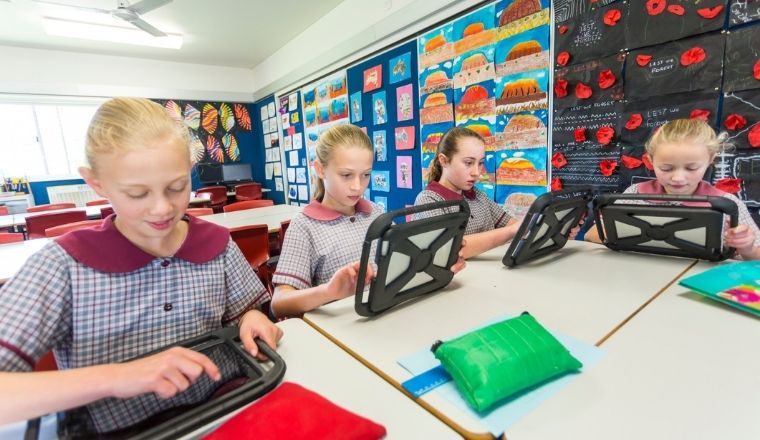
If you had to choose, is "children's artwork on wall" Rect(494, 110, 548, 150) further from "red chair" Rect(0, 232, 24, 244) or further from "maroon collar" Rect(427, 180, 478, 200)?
"red chair" Rect(0, 232, 24, 244)

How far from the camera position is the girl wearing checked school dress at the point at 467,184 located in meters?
1.41

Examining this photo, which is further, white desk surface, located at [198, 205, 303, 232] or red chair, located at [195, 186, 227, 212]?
red chair, located at [195, 186, 227, 212]

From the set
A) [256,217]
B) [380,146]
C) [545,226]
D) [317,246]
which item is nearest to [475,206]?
[545,226]

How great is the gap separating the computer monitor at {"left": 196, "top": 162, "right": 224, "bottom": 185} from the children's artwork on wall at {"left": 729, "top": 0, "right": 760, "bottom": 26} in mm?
6184

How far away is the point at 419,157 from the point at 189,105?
14.7ft

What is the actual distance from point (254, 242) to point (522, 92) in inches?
78.1

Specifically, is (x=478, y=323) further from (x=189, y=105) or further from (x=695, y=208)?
(x=189, y=105)

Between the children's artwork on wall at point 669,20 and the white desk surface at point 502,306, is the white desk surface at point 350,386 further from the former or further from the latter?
the children's artwork on wall at point 669,20

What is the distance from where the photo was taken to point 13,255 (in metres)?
2.01

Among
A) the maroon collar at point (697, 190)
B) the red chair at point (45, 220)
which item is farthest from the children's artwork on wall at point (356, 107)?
the maroon collar at point (697, 190)

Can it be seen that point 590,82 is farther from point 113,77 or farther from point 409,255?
point 113,77

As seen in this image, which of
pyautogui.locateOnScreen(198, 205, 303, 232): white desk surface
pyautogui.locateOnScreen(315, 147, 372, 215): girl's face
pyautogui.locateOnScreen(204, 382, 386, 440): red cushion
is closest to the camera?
pyautogui.locateOnScreen(204, 382, 386, 440): red cushion

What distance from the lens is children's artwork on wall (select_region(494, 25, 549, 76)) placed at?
86.0 inches

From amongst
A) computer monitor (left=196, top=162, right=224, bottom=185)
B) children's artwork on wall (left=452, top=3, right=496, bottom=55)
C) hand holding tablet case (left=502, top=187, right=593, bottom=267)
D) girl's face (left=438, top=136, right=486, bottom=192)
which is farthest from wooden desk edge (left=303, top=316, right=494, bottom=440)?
computer monitor (left=196, top=162, right=224, bottom=185)
